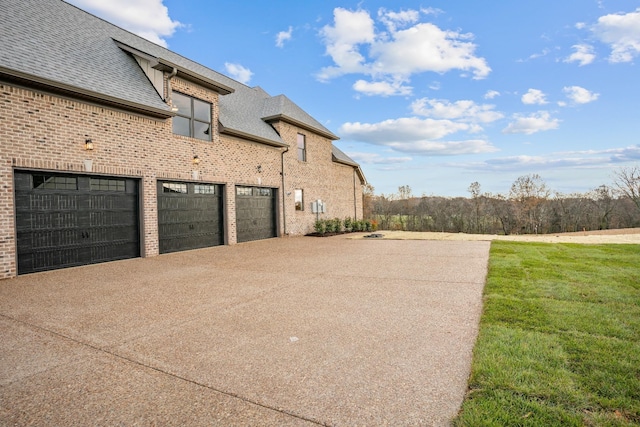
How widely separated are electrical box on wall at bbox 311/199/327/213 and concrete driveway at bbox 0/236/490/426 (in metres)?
11.9

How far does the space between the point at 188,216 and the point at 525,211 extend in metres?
29.6

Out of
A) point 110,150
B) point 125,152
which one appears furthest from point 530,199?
point 110,150

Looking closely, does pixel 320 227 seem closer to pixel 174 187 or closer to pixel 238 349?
pixel 174 187

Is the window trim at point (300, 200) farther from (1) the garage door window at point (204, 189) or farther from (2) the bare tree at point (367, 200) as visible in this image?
(2) the bare tree at point (367, 200)

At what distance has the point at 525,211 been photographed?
29.6 meters

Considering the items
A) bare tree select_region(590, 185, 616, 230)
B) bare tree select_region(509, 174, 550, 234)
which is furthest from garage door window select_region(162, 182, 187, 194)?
bare tree select_region(590, 185, 616, 230)

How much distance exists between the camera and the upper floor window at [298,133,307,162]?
61.2 feet

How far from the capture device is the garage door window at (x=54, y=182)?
26.2 ft

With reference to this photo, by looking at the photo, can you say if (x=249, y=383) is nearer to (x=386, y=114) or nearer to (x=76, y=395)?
(x=76, y=395)

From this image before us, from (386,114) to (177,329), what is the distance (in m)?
21.9

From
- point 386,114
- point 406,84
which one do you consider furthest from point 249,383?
point 386,114

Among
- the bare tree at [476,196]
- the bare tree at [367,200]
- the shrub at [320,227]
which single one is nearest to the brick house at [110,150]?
the shrub at [320,227]

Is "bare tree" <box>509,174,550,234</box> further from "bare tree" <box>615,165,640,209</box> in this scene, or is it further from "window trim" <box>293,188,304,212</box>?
"window trim" <box>293,188,304,212</box>

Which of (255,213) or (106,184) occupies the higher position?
(106,184)
